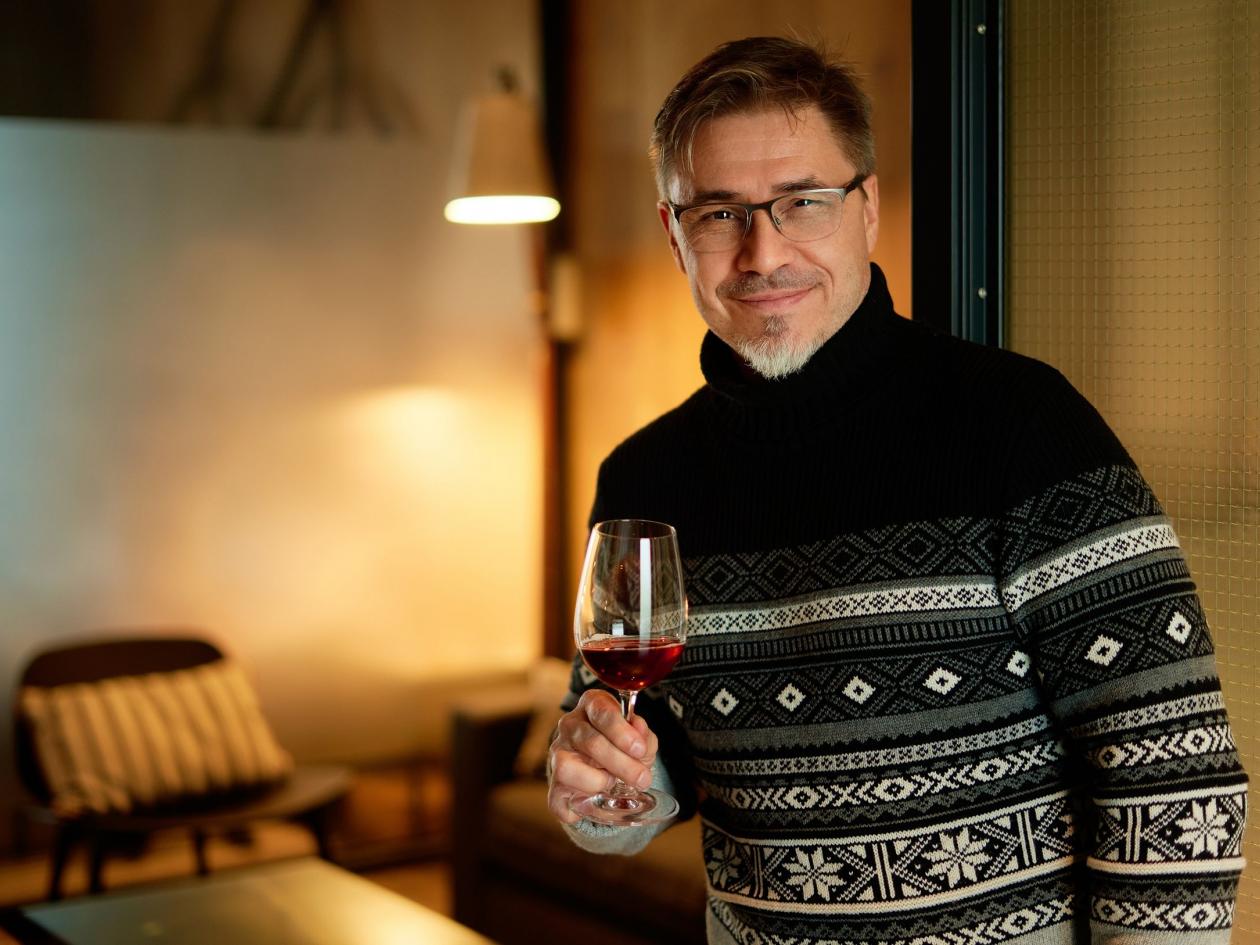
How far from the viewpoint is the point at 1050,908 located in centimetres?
127

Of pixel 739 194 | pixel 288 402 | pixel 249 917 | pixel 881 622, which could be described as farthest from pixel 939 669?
pixel 288 402

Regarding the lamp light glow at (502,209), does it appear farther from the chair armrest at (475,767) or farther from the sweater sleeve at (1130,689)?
the sweater sleeve at (1130,689)

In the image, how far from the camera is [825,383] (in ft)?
4.62

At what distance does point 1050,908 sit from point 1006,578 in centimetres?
31

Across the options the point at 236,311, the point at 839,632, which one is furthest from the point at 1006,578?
the point at 236,311

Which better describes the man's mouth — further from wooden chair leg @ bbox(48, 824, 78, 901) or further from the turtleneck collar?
wooden chair leg @ bbox(48, 824, 78, 901)

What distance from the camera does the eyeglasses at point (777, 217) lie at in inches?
54.7

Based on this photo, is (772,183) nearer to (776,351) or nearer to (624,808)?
(776,351)

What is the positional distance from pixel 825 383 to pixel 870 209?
0.22 m

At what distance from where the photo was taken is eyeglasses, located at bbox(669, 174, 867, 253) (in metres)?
1.39

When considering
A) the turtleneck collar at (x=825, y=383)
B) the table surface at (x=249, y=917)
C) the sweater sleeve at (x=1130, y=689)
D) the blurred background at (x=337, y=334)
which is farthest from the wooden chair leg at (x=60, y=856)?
the sweater sleeve at (x=1130, y=689)

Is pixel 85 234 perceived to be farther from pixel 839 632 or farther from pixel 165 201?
pixel 839 632

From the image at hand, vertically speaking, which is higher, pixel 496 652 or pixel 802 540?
pixel 802 540

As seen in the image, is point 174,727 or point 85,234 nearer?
point 174,727
